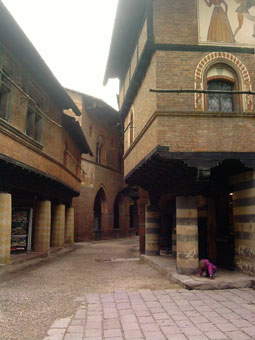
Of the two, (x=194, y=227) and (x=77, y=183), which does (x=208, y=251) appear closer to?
(x=194, y=227)

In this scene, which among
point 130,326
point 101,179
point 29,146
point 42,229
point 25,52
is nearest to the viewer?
point 130,326

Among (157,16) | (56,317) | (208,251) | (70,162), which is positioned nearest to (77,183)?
(70,162)

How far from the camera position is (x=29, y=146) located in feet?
38.9

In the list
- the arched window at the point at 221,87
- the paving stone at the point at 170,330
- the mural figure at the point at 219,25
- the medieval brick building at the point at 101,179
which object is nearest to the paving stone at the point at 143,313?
the paving stone at the point at 170,330

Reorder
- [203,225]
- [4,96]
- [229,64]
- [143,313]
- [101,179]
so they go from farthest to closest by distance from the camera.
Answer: [101,179] < [203,225] < [4,96] < [229,64] < [143,313]

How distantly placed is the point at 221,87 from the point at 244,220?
3.73m

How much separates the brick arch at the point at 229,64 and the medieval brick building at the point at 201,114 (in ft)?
0.09

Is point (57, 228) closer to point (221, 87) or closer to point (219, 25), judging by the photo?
point (221, 87)

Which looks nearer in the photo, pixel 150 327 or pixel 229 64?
pixel 150 327

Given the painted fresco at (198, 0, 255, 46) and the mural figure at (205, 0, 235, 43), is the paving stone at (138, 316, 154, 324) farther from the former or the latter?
the mural figure at (205, 0, 235, 43)

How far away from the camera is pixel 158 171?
927cm

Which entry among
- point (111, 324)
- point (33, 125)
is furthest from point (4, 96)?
point (111, 324)

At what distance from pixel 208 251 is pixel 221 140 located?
14.2 feet

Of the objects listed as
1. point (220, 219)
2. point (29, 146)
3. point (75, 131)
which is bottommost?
point (220, 219)
